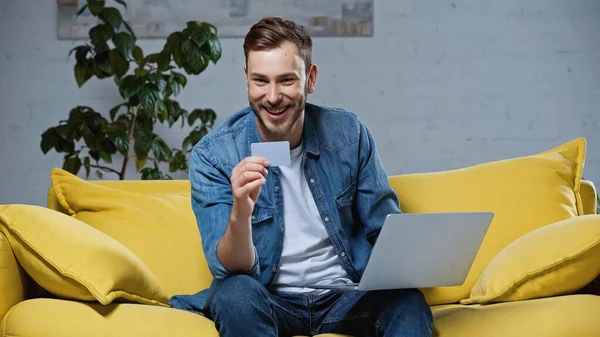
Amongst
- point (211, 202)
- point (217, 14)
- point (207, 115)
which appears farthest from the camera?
point (217, 14)

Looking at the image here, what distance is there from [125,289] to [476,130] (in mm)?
2455

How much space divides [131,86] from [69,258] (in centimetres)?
153

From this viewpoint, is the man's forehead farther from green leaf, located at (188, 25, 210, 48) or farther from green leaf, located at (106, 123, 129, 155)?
green leaf, located at (106, 123, 129, 155)

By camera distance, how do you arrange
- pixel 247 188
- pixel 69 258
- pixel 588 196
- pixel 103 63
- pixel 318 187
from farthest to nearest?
pixel 103 63 < pixel 588 196 < pixel 318 187 < pixel 69 258 < pixel 247 188

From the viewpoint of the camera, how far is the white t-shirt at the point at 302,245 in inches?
74.5

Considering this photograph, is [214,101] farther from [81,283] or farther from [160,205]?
[81,283]

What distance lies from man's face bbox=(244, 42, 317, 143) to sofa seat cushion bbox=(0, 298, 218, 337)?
0.49 metres

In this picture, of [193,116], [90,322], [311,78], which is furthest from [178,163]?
[90,322]

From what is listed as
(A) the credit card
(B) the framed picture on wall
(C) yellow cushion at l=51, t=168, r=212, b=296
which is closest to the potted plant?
(B) the framed picture on wall

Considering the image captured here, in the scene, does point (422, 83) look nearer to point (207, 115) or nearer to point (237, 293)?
point (207, 115)

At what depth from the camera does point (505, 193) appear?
2.30m

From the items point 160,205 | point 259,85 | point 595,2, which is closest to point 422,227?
point 259,85

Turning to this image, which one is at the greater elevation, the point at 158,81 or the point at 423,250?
the point at 158,81

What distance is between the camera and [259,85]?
185 centimetres
